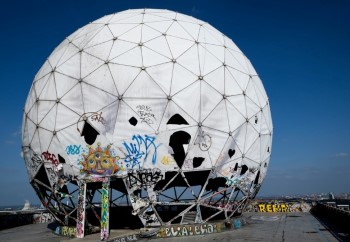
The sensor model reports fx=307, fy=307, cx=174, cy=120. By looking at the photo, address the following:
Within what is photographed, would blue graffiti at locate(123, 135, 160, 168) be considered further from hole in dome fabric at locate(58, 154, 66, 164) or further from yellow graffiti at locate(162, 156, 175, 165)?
hole in dome fabric at locate(58, 154, 66, 164)

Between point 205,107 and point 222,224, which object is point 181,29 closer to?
point 205,107

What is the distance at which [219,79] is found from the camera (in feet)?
54.2

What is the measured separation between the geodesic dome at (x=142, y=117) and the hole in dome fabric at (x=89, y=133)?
0.17 ft

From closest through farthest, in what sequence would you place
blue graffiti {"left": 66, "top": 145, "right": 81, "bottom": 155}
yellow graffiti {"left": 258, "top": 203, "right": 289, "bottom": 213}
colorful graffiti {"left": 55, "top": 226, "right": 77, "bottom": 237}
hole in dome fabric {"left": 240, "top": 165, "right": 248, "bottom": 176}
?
blue graffiti {"left": 66, "top": 145, "right": 81, "bottom": 155} < colorful graffiti {"left": 55, "top": 226, "right": 77, "bottom": 237} < hole in dome fabric {"left": 240, "top": 165, "right": 248, "bottom": 176} < yellow graffiti {"left": 258, "top": 203, "right": 289, "bottom": 213}

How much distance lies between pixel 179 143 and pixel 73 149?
17.9ft

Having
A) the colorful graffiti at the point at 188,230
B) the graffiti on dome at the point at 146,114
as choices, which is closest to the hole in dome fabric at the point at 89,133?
A: the graffiti on dome at the point at 146,114

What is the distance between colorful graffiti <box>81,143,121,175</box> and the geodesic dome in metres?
0.05

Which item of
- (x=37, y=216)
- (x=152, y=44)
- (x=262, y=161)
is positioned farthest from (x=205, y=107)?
(x=37, y=216)

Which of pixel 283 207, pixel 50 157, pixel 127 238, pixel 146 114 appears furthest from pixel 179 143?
pixel 283 207

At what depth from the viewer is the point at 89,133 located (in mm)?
15406

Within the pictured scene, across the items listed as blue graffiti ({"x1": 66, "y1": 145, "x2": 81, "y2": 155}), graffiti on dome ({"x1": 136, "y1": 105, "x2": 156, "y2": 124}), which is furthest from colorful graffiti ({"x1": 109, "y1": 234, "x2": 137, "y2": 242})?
graffiti on dome ({"x1": 136, "y1": 105, "x2": 156, "y2": 124})

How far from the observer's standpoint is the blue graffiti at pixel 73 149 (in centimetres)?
1516

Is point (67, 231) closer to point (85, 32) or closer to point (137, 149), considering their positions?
point (137, 149)

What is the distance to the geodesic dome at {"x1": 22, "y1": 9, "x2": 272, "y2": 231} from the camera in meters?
14.9
